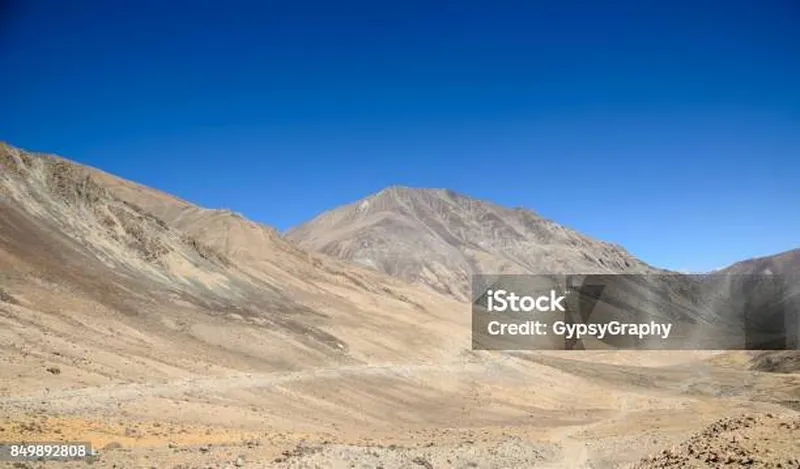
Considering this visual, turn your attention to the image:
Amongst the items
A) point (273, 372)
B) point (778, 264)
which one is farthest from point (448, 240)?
point (273, 372)

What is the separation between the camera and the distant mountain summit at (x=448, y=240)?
399 ft

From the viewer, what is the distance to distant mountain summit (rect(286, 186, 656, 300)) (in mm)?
121500

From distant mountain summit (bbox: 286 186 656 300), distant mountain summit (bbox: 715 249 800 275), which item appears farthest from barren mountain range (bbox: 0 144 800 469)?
distant mountain summit (bbox: 715 249 800 275)

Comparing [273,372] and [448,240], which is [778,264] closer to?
[448,240]

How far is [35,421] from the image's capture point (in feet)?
48.7

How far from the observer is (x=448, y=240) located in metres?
152

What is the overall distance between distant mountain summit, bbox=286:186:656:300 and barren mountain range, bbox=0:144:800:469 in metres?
45.1

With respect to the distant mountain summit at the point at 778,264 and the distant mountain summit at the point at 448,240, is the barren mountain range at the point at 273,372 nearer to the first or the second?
the distant mountain summit at the point at 448,240

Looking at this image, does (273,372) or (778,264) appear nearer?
(273,372)

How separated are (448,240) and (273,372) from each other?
120482mm

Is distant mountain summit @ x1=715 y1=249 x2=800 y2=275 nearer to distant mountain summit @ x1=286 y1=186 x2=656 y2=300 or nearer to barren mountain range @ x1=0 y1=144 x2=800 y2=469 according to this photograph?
distant mountain summit @ x1=286 y1=186 x2=656 y2=300

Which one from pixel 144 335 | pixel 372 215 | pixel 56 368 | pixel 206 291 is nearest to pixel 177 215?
pixel 206 291

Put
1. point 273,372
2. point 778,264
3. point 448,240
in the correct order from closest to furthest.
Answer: point 273,372
point 448,240
point 778,264

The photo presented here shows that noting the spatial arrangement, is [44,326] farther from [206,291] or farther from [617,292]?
[617,292]
